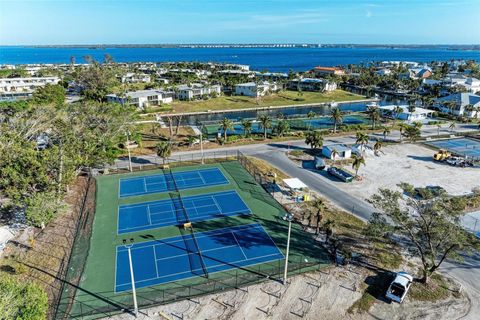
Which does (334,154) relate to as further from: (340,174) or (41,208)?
(41,208)

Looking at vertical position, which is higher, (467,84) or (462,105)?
(467,84)

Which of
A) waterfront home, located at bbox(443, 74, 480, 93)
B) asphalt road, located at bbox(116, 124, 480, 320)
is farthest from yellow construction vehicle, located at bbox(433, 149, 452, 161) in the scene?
waterfront home, located at bbox(443, 74, 480, 93)

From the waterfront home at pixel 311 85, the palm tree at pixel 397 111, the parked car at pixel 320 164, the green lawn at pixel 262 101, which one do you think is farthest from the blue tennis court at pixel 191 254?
the waterfront home at pixel 311 85

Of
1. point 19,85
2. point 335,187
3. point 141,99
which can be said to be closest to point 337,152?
point 335,187

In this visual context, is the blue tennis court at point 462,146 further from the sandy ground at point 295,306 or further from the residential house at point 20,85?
the residential house at point 20,85

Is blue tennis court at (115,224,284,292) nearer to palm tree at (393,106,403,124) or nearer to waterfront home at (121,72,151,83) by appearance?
palm tree at (393,106,403,124)

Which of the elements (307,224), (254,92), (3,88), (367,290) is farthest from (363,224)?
(3,88)
